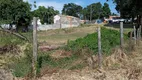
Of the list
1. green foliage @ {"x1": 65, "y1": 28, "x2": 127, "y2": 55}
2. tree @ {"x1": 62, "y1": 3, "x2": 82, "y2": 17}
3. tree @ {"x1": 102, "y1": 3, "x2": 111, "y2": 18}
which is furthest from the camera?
tree @ {"x1": 62, "y1": 3, "x2": 82, "y2": 17}

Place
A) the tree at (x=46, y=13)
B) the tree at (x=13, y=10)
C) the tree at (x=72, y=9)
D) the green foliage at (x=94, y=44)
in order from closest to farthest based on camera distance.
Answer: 1. the green foliage at (x=94, y=44)
2. the tree at (x=13, y=10)
3. the tree at (x=46, y=13)
4. the tree at (x=72, y=9)

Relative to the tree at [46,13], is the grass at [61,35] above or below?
below

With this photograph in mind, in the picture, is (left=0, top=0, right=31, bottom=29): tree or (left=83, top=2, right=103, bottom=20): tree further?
(left=83, top=2, right=103, bottom=20): tree

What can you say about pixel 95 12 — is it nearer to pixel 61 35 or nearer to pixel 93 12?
pixel 93 12

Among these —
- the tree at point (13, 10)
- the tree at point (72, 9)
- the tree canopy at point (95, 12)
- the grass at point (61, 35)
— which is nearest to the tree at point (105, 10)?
the tree canopy at point (95, 12)

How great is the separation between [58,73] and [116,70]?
1.98 meters

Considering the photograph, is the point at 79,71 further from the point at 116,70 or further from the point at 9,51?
the point at 9,51

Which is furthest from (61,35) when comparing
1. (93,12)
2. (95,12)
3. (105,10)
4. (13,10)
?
(105,10)

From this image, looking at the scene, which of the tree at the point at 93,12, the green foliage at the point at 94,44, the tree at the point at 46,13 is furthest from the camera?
the tree at the point at 93,12

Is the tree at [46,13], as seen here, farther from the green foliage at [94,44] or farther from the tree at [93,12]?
the green foliage at [94,44]

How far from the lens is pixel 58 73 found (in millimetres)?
8266

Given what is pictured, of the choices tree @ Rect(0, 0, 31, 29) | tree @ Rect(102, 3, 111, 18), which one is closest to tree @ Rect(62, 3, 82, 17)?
tree @ Rect(102, 3, 111, 18)

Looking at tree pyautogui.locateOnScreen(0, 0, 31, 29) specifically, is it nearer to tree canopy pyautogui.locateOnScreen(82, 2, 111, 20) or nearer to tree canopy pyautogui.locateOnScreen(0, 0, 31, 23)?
tree canopy pyautogui.locateOnScreen(0, 0, 31, 23)

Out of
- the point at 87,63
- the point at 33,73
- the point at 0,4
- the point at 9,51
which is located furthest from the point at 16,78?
the point at 0,4
